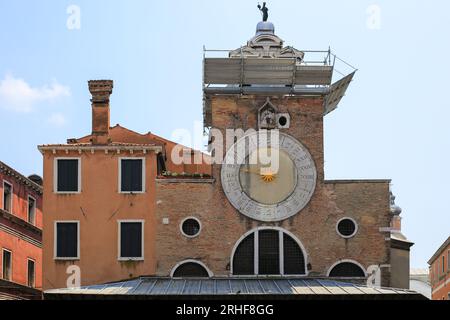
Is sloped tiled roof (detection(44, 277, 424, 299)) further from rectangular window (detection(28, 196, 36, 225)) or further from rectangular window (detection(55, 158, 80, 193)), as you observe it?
rectangular window (detection(28, 196, 36, 225))

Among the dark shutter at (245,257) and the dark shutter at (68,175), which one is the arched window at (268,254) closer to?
the dark shutter at (245,257)

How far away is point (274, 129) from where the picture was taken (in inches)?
1569

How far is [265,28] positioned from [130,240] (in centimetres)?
1104

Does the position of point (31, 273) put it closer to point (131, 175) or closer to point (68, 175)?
point (68, 175)

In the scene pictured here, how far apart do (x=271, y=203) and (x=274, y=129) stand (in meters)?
3.00

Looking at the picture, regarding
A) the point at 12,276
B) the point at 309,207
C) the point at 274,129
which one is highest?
the point at 274,129

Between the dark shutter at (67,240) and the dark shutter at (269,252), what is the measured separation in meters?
7.23

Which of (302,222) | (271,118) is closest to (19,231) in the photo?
(271,118)

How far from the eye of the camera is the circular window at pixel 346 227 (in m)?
39.2

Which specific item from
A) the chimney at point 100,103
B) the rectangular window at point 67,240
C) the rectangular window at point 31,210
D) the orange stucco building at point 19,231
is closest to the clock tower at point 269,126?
the chimney at point 100,103

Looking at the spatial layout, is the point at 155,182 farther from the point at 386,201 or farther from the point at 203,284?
the point at 386,201

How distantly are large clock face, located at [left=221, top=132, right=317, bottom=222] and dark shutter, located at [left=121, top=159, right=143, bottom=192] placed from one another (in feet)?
11.0

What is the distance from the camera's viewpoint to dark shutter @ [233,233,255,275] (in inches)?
1531
